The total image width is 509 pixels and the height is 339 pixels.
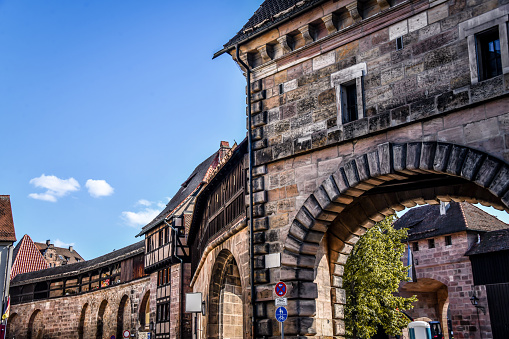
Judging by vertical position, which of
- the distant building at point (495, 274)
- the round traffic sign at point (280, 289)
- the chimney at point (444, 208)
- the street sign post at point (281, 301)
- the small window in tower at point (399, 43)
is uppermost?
the chimney at point (444, 208)

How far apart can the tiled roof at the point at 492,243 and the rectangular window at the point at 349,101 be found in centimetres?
1983

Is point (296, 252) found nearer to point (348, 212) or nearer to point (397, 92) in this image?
point (348, 212)

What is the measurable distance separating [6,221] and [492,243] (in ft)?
81.5

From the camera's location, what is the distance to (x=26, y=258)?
53531 millimetres

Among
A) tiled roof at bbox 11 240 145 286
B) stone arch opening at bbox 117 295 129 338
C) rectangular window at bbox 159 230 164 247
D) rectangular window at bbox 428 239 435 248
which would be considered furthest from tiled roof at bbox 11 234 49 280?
rectangular window at bbox 428 239 435 248

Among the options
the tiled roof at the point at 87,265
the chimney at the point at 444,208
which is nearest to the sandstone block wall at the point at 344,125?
the tiled roof at the point at 87,265

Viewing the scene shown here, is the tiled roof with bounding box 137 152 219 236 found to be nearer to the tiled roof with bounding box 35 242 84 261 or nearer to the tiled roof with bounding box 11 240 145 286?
the tiled roof with bounding box 11 240 145 286

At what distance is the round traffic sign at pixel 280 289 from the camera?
999 cm

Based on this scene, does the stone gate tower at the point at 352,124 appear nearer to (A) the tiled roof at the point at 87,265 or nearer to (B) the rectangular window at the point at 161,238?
(B) the rectangular window at the point at 161,238

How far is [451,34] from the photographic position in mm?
8859

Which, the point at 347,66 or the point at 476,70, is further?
the point at 347,66

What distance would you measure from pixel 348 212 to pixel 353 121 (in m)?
2.29

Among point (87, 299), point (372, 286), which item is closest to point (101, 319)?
point (87, 299)

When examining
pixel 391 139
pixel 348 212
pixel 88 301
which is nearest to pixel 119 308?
pixel 88 301
